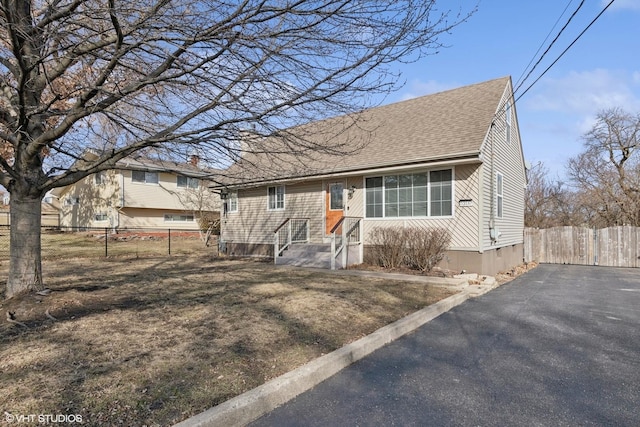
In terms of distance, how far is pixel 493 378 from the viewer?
133 inches

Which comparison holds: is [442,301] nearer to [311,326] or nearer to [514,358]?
[514,358]

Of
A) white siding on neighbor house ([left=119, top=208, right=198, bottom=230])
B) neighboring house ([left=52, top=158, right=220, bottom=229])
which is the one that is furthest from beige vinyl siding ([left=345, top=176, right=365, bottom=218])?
white siding on neighbor house ([left=119, top=208, right=198, bottom=230])

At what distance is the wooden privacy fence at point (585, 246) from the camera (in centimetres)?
1354

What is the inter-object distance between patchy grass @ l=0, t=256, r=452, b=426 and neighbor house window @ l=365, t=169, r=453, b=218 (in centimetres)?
348

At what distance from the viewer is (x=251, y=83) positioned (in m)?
4.23

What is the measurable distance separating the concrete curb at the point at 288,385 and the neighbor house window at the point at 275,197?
389 inches

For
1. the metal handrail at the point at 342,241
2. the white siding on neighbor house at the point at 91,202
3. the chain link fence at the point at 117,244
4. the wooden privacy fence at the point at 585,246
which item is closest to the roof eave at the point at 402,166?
the metal handrail at the point at 342,241

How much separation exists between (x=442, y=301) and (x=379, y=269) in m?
3.95

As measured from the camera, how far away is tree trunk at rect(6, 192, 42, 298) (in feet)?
15.8

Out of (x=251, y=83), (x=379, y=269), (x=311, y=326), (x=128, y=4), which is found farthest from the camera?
(x=379, y=269)

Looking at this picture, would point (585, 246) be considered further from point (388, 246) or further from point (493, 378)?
point (493, 378)

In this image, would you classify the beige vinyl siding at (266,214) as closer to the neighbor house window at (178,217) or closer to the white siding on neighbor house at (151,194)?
the white siding on neighbor house at (151,194)

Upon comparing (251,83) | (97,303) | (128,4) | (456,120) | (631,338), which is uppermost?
(456,120)

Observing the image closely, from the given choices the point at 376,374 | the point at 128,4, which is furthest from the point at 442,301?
the point at 128,4
